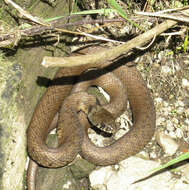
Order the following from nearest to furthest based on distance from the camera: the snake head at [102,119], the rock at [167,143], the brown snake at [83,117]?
1. the brown snake at [83,117]
2. the rock at [167,143]
3. the snake head at [102,119]

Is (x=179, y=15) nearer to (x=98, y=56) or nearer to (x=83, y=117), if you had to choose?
(x=98, y=56)

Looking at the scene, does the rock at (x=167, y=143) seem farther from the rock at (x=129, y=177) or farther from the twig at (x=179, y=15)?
the twig at (x=179, y=15)

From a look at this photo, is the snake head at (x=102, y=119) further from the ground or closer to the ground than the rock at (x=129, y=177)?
further from the ground

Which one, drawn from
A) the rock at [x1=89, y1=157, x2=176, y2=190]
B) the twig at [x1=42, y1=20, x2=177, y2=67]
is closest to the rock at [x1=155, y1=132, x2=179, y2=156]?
the rock at [x1=89, y1=157, x2=176, y2=190]

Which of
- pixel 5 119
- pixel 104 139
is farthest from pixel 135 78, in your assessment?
pixel 5 119

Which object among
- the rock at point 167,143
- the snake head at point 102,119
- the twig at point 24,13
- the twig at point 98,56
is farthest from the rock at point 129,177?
the twig at point 24,13

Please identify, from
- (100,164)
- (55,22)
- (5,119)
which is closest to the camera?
(5,119)

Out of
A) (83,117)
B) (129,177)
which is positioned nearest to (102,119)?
(83,117)

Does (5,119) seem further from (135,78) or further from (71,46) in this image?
(135,78)
